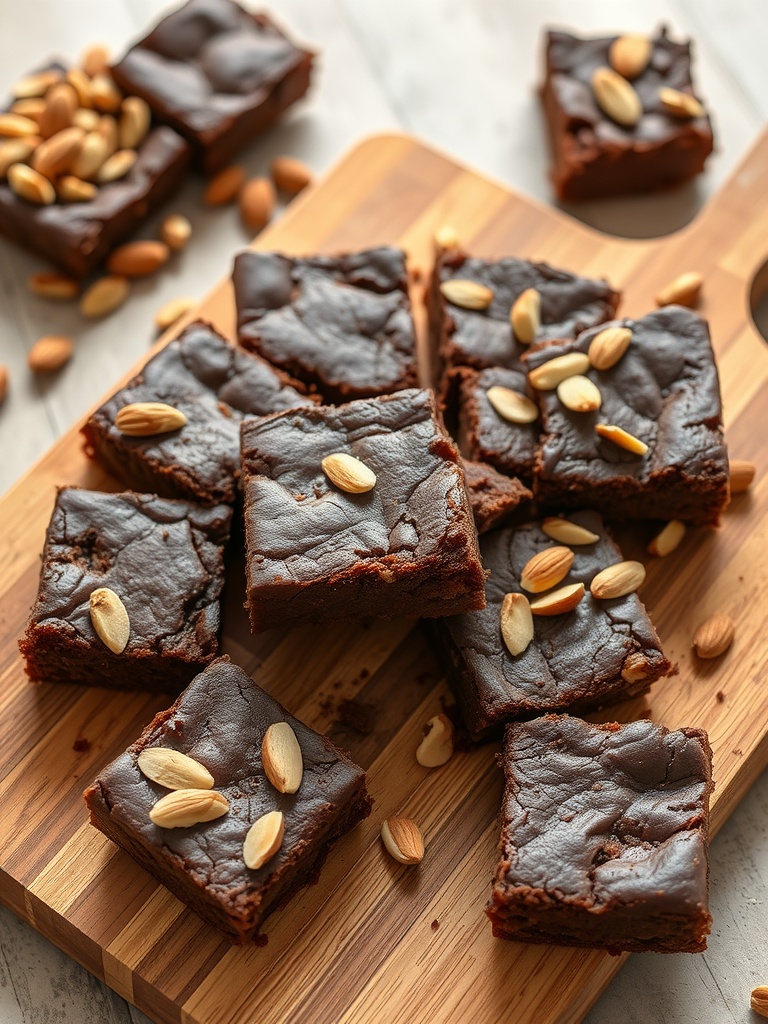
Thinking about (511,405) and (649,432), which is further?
(511,405)

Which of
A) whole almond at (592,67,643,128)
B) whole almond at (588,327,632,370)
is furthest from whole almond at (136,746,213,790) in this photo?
whole almond at (592,67,643,128)

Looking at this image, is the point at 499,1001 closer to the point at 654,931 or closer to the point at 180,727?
the point at 654,931

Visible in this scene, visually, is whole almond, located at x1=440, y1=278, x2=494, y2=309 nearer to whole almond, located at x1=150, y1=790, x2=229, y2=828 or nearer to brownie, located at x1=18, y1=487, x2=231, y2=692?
brownie, located at x1=18, y1=487, x2=231, y2=692

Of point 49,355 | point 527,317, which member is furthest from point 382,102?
point 49,355

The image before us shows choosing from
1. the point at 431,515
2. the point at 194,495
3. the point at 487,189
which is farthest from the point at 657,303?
the point at 194,495

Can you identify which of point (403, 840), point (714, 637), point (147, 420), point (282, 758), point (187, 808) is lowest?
point (714, 637)

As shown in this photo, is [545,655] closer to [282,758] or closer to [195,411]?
[282,758]
